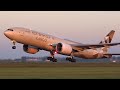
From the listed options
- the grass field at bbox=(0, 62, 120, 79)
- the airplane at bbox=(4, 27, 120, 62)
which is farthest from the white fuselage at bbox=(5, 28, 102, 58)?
the grass field at bbox=(0, 62, 120, 79)

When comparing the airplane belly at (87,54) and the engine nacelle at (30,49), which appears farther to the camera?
the airplane belly at (87,54)

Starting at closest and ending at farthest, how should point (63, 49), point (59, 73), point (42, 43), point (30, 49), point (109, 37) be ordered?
point (59, 73) → point (63, 49) → point (30, 49) → point (42, 43) → point (109, 37)

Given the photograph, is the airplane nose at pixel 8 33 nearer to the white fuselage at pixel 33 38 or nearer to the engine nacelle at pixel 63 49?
the white fuselage at pixel 33 38

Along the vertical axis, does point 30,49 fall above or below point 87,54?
above

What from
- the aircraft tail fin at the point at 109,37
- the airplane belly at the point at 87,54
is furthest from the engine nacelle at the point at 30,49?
the aircraft tail fin at the point at 109,37

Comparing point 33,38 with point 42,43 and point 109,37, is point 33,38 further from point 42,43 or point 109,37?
point 109,37

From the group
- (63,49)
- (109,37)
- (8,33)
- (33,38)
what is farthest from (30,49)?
(109,37)

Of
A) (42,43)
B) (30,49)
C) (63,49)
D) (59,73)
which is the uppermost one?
(42,43)

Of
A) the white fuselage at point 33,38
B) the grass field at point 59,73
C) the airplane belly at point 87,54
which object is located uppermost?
the white fuselage at point 33,38

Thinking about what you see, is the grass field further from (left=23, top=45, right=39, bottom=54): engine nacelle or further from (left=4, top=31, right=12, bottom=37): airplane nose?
(left=23, top=45, right=39, bottom=54): engine nacelle
